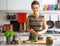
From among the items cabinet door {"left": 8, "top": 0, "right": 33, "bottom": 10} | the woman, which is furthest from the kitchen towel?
the woman

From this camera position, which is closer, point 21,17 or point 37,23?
point 37,23

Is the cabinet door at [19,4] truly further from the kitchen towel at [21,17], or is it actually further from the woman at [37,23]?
the woman at [37,23]

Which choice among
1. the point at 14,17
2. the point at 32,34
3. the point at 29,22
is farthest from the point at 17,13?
the point at 32,34

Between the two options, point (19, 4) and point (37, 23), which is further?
point (19, 4)

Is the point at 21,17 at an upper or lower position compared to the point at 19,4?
lower

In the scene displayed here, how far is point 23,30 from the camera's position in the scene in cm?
423

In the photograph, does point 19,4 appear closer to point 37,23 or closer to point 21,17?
point 21,17

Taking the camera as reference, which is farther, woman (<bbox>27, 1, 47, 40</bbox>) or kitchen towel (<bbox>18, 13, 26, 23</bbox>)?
kitchen towel (<bbox>18, 13, 26, 23</bbox>)

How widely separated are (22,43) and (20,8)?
1.89 meters

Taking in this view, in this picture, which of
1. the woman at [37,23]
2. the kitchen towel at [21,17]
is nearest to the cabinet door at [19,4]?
the kitchen towel at [21,17]

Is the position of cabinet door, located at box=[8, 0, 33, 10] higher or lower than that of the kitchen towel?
higher

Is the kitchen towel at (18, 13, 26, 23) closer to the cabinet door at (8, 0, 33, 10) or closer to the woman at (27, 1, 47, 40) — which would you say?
the cabinet door at (8, 0, 33, 10)

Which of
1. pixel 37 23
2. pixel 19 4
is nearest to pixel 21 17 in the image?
pixel 19 4

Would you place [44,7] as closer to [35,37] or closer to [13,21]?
[13,21]
